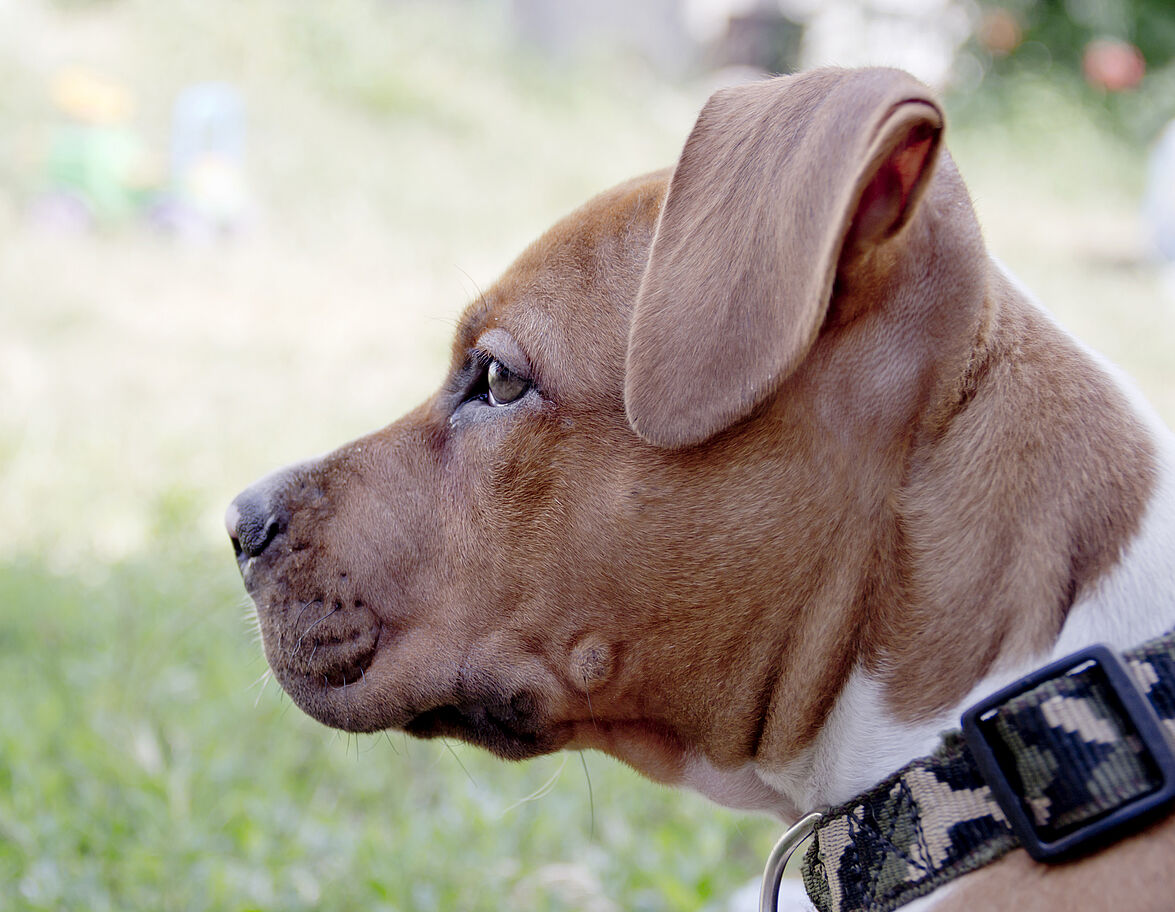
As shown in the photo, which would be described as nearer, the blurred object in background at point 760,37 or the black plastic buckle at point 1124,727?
the black plastic buckle at point 1124,727

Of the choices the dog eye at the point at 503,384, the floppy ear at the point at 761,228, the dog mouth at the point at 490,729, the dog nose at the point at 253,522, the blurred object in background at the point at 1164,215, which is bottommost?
the blurred object in background at the point at 1164,215

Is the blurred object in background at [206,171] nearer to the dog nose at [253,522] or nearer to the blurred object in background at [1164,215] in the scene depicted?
the dog nose at [253,522]

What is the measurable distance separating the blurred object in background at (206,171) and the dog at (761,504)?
23.7ft

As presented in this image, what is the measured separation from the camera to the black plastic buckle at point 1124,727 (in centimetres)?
153


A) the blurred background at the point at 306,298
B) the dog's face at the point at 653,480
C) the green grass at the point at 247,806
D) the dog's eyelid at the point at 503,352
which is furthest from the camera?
the blurred background at the point at 306,298

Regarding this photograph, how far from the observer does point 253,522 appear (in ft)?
8.11

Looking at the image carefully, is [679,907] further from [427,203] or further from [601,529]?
[427,203]

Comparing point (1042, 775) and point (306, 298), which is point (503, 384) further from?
point (306, 298)

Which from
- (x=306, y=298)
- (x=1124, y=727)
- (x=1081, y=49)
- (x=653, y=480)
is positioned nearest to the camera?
(x=1124, y=727)

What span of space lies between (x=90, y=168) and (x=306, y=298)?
2.00 m

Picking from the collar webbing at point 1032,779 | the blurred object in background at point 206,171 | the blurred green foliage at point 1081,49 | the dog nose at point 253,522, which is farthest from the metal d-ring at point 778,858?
the blurred green foliage at point 1081,49

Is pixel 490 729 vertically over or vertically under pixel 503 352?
under

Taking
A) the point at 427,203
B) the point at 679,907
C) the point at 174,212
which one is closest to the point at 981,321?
the point at 679,907

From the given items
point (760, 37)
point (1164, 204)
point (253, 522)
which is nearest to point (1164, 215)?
point (1164, 204)
